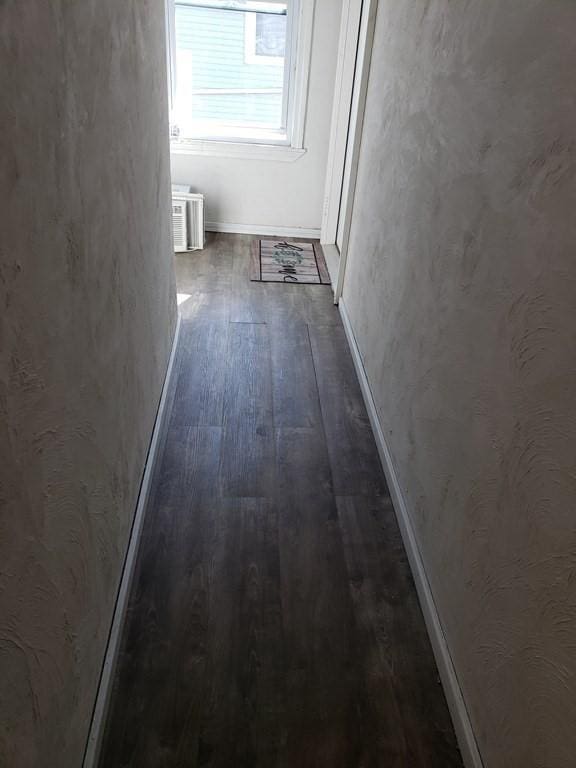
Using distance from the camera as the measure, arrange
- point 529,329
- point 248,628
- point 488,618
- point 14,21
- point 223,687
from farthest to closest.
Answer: point 248,628 → point 223,687 → point 488,618 → point 529,329 → point 14,21

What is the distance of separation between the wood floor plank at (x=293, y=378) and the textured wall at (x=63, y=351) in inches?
35.8

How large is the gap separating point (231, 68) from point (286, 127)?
0.55 m

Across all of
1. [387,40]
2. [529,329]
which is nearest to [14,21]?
[529,329]

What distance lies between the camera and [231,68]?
405 cm

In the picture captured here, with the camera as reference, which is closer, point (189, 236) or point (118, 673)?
point (118, 673)

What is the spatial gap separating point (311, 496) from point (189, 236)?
270cm

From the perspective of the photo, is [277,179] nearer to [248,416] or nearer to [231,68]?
[231,68]

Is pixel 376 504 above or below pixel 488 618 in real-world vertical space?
below

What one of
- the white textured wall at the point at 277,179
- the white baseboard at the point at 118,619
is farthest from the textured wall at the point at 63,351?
the white textured wall at the point at 277,179

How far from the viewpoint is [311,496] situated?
2.13m

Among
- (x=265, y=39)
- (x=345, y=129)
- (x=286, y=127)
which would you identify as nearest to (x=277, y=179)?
(x=286, y=127)

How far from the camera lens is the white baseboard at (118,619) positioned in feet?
4.31

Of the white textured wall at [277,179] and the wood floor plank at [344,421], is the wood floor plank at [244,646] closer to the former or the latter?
the wood floor plank at [344,421]

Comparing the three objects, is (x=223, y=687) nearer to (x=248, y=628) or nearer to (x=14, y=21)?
(x=248, y=628)
